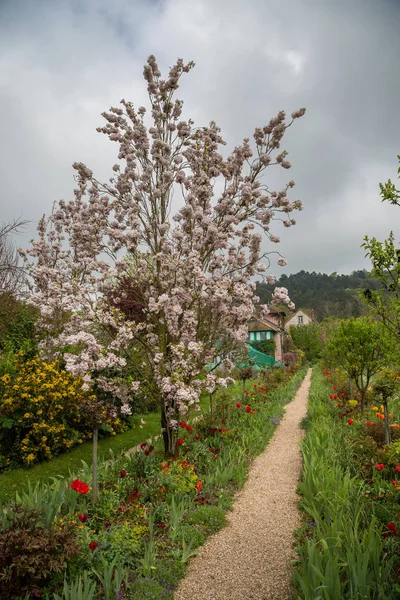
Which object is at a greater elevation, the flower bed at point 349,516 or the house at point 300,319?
the house at point 300,319

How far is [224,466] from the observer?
5.95 metres

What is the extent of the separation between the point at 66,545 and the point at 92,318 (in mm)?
3053

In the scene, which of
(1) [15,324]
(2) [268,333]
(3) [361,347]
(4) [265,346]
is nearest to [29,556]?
(3) [361,347]

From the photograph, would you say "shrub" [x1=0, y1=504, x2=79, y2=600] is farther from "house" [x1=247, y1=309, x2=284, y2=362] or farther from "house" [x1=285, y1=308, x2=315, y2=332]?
"house" [x1=285, y1=308, x2=315, y2=332]

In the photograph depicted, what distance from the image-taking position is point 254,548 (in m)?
4.03

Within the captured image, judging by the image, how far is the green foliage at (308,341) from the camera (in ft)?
113

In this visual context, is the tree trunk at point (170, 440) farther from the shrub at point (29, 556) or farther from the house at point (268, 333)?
the house at point (268, 333)

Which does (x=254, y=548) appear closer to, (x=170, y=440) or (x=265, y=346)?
(x=170, y=440)

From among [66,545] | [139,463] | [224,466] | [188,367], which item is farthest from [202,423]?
[66,545]

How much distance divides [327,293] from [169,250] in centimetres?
7887

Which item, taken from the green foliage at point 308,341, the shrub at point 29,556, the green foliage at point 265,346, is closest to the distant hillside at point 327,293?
the green foliage at point 308,341

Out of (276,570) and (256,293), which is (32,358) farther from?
(276,570)

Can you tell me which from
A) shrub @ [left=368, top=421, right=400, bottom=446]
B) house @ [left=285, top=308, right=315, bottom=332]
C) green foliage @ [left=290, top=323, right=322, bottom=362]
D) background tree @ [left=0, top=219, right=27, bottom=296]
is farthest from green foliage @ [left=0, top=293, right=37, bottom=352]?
house @ [left=285, top=308, right=315, bottom=332]

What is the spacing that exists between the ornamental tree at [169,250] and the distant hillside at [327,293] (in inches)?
1148
